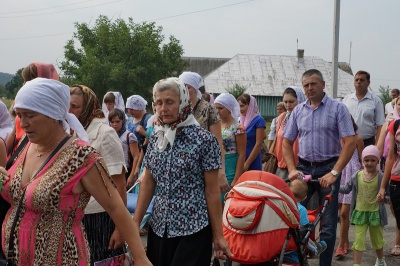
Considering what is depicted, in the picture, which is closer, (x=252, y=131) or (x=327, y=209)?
(x=327, y=209)

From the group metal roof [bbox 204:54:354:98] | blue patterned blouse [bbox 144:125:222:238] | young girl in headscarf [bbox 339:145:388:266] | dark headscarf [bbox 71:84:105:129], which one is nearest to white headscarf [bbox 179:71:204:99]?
dark headscarf [bbox 71:84:105:129]

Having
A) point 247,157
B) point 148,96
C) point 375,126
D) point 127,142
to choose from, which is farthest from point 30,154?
point 148,96

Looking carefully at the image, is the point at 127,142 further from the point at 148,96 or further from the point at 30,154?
the point at 148,96

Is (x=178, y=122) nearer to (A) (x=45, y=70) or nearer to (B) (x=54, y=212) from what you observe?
(A) (x=45, y=70)

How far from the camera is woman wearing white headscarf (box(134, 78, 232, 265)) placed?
4.11m

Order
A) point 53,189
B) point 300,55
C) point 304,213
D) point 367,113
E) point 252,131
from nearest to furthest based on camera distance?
point 53,189
point 304,213
point 252,131
point 367,113
point 300,55

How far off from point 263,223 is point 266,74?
61969 millimetres

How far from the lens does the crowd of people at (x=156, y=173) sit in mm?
3084

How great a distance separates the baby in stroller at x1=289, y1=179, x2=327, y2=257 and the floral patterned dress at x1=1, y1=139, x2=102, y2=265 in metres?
2.69

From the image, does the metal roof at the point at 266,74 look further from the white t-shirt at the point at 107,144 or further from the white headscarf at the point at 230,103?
the white t-shirt at the point at 107,144

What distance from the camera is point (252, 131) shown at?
7723mm

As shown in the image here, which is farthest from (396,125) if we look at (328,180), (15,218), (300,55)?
(300,55)

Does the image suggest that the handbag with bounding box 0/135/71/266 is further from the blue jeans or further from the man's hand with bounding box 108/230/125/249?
the blue jeans

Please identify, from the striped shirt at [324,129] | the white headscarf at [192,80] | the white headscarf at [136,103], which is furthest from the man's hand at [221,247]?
the white headscarf at [136,103]
